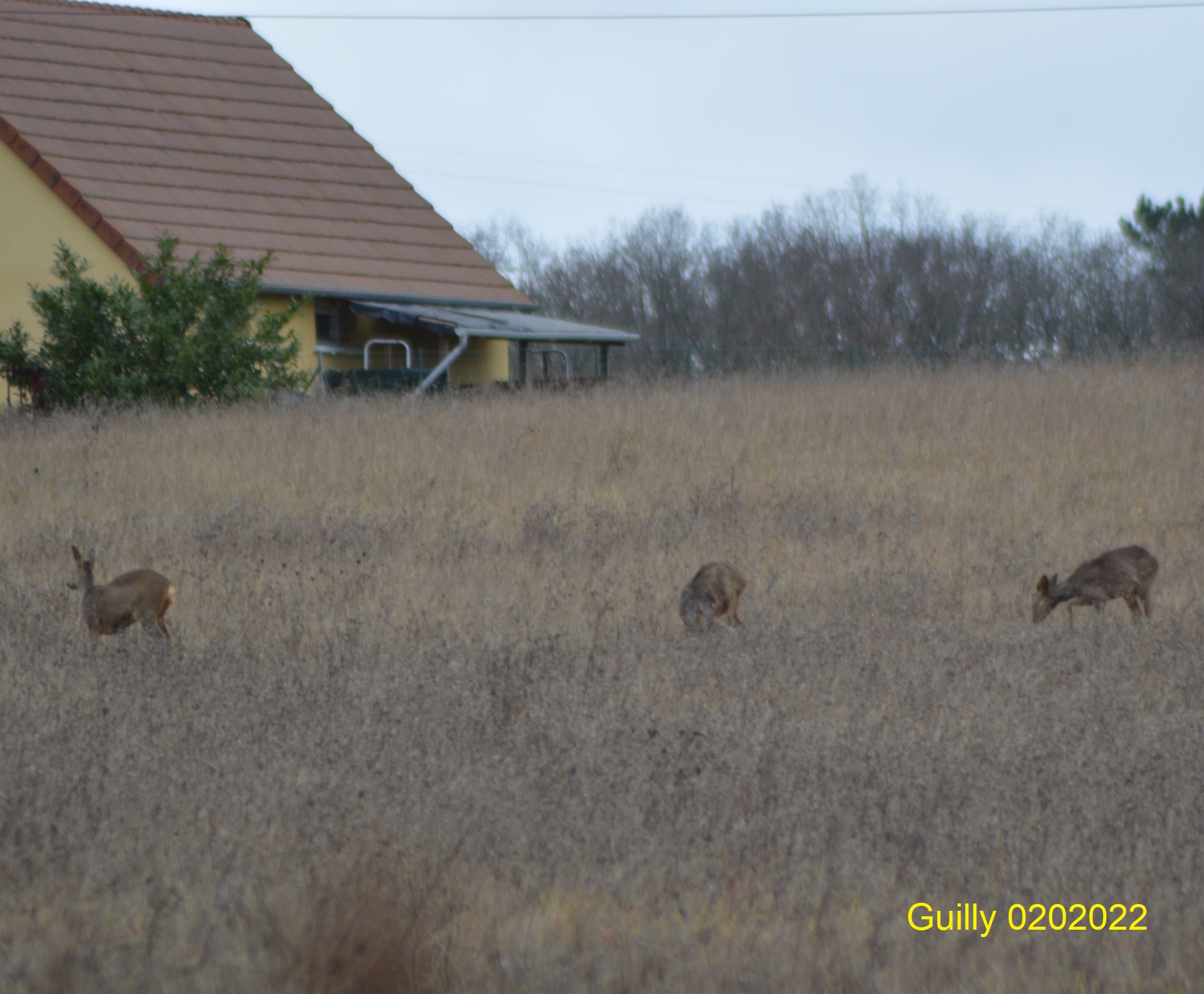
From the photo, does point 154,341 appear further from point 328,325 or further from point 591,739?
point 591,739

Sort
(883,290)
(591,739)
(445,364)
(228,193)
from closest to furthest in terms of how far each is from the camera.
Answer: (591,739), (445,364), (228,193), (883,290)

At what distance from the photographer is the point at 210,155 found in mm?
Result: 26406

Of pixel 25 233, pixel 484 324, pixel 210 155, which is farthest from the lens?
pixel 210 155

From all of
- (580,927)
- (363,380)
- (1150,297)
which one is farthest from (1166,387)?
(1150,297)

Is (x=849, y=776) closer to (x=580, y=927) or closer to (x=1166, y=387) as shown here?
(x=580, y=927)

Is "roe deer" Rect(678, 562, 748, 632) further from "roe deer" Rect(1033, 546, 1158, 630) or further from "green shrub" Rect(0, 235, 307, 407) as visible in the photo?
"green shrub" Rect(0, 235, 307, 407)

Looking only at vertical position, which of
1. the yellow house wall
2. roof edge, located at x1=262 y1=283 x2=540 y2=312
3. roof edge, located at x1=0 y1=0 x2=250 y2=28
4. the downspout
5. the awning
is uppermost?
roof edge, located at x1=0 y1=0 x2=250 y2=28

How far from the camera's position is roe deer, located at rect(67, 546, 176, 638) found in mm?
8289

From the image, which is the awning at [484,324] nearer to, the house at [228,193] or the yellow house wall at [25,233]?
the house at [228,193]

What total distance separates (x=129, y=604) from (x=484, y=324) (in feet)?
52.2

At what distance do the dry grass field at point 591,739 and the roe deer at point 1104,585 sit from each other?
25 centimetres

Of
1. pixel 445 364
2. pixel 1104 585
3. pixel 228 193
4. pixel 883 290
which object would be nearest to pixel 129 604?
pixel 1104 585

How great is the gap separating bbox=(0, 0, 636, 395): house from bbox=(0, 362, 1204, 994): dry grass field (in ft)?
34.8

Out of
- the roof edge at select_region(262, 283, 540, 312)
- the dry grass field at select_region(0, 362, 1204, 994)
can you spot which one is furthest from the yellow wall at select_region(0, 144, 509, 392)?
the dry grass field at select_region(0, 362, 1204, 994)
